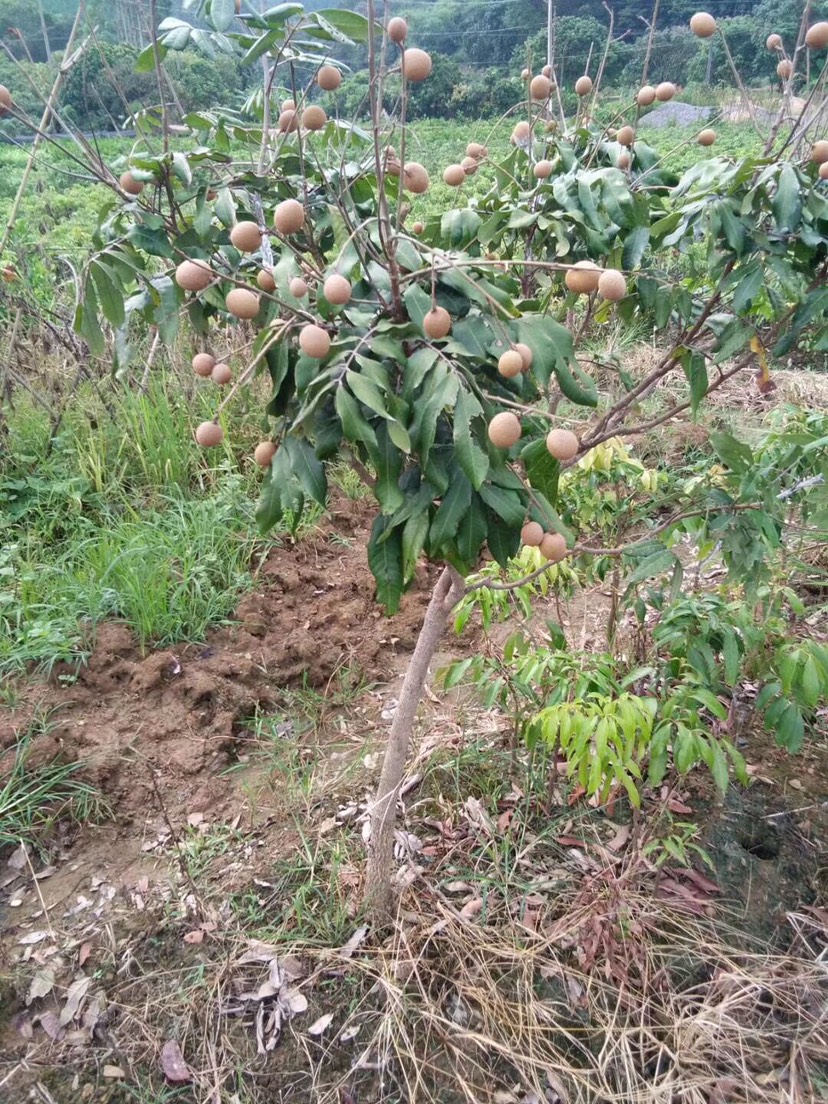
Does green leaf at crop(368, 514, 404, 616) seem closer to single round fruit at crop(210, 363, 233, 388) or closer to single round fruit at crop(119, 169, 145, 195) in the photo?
single round fruit at crop(210, 363, 233, 388)

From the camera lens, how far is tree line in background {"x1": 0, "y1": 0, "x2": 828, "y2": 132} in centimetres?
198

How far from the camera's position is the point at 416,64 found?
0.87 metres

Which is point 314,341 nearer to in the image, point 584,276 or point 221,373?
point 221,373

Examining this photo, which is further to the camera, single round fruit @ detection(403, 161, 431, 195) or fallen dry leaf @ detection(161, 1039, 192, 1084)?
fallen dry leaf @ detection(161, 1039, 192, 1084)

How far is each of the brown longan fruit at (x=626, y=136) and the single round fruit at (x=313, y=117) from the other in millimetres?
530

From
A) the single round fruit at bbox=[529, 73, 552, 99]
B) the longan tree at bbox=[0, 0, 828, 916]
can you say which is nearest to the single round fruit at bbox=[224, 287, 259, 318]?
the longan tree at bbox=[0, 0, 828, 916]

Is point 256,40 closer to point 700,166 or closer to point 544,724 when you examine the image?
point 700,166

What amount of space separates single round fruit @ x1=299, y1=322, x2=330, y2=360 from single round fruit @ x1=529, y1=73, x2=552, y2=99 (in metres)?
0.70

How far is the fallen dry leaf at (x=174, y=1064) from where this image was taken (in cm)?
135

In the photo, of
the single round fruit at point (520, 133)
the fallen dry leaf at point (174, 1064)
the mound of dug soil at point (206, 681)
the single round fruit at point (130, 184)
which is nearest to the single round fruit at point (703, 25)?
the single round fruit at point (520, 133)

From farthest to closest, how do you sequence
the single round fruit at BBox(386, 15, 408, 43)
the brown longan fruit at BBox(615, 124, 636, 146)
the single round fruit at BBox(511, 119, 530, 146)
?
the single round fruit at BBox(511, 119, 530, 146), the brown longan fruit at BBox(615, 124, 636, 146), the single round fruit at BBox(386, 15, 408, 43)

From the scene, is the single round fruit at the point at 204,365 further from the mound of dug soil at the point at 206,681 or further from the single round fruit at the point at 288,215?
the mound of dug soil at the point at 206,681

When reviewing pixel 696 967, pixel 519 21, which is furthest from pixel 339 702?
pixel 519 21

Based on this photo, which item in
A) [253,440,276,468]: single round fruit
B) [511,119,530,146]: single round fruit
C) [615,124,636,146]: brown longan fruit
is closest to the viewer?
Answer: [253,440,276,468]: single round fruit
